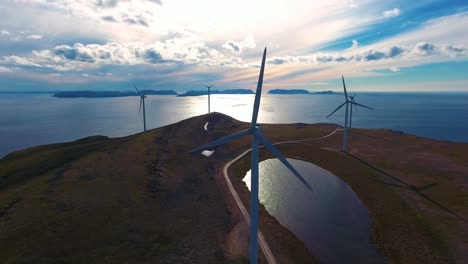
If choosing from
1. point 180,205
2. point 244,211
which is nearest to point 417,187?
point 244,211

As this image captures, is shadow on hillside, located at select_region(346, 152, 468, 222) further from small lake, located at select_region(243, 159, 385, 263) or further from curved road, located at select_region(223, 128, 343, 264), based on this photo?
curved road, located at select_region(223, 128, 343, 264)

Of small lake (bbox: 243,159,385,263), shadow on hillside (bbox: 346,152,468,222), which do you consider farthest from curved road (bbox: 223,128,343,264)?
shadow on hillside (bbox: 346,152,468,222)

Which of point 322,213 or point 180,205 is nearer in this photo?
point 322,213

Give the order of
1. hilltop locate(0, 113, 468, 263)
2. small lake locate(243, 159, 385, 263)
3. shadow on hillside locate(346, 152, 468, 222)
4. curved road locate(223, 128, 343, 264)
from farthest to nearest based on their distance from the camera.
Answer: shadow on hillside locate(346, 152, 468, 222), small lake locate(243, 159, 385, 263), curved road locate(223, 128, 343, 264), hilltop locate(0, 113, 468, 263)

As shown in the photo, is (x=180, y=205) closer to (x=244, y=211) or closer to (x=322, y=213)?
(x=244, y=211)

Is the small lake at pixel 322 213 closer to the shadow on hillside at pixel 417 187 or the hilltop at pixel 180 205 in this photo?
the hilltop at pixel 180 205

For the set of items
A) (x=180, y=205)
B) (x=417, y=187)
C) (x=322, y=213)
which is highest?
(x=417, y=187)
